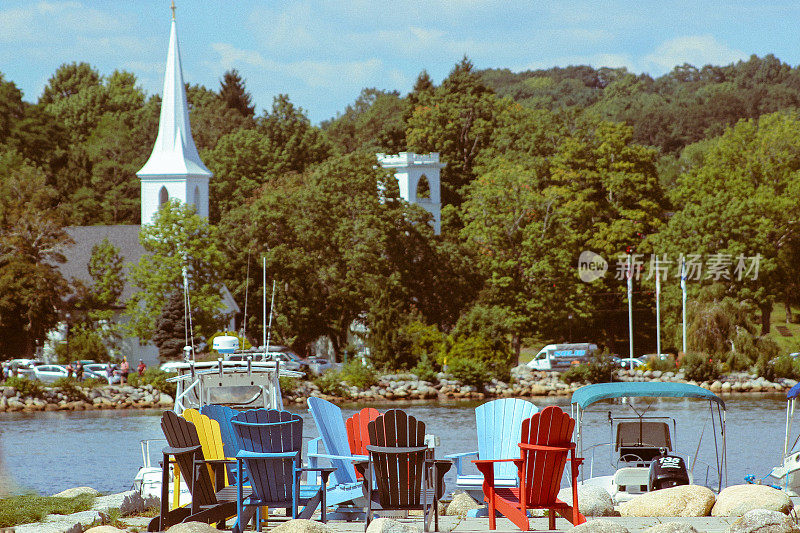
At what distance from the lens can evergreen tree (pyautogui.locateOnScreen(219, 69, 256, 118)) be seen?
102 m

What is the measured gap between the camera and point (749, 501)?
547 inches

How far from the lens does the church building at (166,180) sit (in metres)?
62.6

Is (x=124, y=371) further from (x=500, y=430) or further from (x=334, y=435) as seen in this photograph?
(x=500, y=430)

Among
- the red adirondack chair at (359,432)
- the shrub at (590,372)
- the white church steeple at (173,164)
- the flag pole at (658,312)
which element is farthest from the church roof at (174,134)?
the red adirondack chair at (359,432)

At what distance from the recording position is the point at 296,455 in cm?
1234

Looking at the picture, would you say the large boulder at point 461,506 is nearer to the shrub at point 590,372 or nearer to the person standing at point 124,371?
the person standing at point 124,371

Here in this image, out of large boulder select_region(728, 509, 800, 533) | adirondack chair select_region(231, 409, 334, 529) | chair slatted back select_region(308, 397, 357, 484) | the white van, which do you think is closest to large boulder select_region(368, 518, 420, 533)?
adirondack chair select_region(231, 409, 334, 529)

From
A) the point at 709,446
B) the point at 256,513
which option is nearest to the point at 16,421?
the point at 709,446

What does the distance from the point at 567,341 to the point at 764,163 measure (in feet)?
64.6

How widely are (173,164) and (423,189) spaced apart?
19.0 metres

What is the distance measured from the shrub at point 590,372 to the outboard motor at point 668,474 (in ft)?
133

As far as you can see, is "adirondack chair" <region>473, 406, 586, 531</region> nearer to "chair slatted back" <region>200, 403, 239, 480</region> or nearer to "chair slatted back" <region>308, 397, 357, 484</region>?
"chair slatted back" <region>308, 397, 357, 484</region>

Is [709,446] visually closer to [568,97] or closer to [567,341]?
[567,341]

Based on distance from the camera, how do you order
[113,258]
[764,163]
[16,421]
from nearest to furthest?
[16,421]
[113,258]
[764,163]
